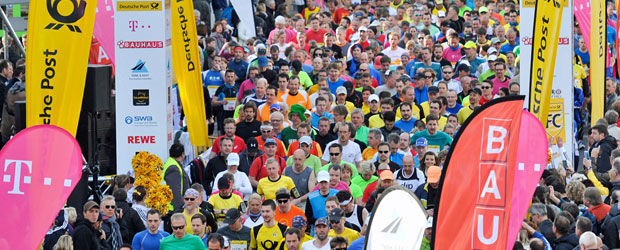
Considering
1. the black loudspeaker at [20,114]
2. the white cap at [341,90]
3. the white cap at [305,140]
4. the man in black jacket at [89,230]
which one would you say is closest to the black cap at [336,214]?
the man in black jacket at [89,230]

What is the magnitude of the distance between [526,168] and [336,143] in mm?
6325

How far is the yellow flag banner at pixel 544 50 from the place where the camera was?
14.5 meters

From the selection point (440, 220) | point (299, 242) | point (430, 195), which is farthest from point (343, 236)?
point (440, 220)

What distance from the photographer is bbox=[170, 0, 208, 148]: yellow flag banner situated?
645 inches

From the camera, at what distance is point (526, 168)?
10203 millimetres

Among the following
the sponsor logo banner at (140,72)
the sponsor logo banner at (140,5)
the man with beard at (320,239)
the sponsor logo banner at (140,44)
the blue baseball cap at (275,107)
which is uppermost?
the sponsor logo banner at (140,5)

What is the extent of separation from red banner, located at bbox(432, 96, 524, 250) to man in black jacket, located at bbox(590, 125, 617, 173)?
8.28m

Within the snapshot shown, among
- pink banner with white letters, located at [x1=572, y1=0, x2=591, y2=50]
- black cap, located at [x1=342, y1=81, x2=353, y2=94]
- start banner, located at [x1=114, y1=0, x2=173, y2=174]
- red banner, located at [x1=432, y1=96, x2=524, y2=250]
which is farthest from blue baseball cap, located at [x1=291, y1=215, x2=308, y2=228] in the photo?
pink banner with white letters, located at [x1=572, y1=0, x2=591, y2=50]

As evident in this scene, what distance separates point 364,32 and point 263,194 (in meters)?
9.40

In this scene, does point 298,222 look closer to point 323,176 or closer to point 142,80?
point 323,176

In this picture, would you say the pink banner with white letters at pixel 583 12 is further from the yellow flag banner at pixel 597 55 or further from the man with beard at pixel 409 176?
the man with beard at pixel 409 176

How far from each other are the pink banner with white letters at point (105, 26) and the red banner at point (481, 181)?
839 centimetres

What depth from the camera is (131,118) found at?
16.1 meters

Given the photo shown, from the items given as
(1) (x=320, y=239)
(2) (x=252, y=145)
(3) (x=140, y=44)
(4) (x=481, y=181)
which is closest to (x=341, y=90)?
(2) (x=252, y=145)
